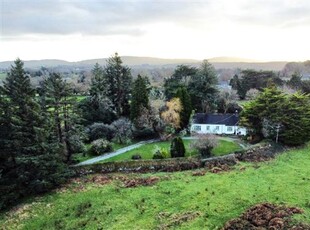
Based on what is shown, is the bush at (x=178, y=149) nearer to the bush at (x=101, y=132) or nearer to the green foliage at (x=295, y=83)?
the bush at (x=101, y=132)

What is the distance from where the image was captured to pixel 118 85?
51.9m

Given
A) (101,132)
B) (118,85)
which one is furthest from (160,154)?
(118,85)

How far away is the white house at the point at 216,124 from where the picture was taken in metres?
46.8

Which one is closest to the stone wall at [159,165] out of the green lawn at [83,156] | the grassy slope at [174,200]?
the grassy slope at [174,200]

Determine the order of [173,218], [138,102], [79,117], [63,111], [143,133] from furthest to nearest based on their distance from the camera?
[138,102] < [143,133] < [79,117] < [63,111] < [173,218]

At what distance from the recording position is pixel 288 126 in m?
35.4

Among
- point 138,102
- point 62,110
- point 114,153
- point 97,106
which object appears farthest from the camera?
point 97,106

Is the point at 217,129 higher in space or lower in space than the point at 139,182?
lower

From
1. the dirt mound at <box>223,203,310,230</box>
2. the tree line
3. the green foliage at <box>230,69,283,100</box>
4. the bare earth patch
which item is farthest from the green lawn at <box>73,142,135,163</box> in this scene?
the green foliage at <box>230,69,283,100</box>

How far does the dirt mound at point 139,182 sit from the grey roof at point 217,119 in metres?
22.9

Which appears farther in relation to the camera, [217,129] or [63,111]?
[217,129]

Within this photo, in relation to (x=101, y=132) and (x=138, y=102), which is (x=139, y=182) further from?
(x=138, y=102)

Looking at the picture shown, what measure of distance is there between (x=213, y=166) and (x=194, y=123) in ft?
64.2

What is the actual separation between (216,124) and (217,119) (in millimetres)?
1087
